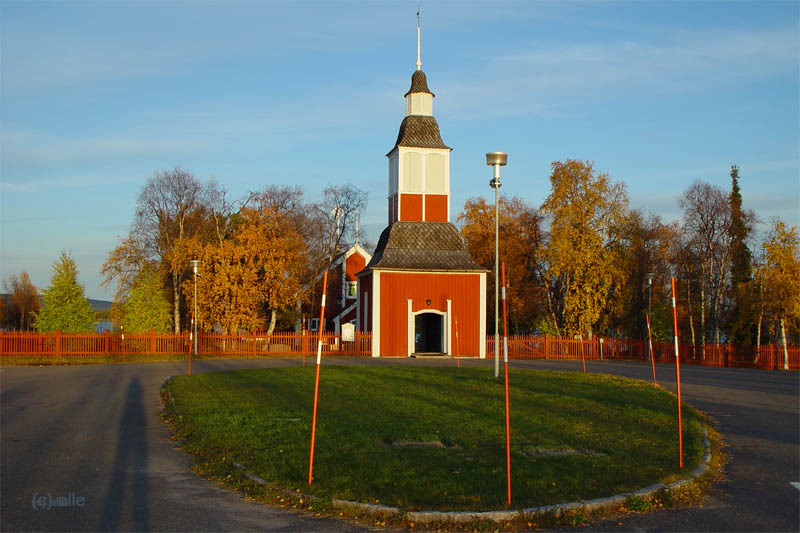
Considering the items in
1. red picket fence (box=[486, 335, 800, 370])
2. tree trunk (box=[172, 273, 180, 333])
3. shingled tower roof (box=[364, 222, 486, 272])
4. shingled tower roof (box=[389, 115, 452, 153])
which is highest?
shingled tower roof (box=[389, 115, 452, 153])

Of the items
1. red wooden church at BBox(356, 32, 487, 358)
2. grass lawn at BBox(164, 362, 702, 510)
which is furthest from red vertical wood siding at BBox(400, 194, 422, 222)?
grass lawn at BBox(164, 362, 702, 510)

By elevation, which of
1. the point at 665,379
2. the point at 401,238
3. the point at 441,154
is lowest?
the point at 665,379

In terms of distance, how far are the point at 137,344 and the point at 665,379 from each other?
2699 centimetres

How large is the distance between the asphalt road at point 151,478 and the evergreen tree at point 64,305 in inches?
910

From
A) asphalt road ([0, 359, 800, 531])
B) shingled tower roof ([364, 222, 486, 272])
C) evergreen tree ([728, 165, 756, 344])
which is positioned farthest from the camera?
evergreen tree ([728, 165, 756, 344])

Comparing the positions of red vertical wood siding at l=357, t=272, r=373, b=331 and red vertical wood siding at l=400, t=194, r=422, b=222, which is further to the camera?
red vertical wood siding at l=357, t=272, r=373, b=331

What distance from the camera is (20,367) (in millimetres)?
30781

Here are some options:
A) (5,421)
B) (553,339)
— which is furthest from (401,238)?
(5,421)

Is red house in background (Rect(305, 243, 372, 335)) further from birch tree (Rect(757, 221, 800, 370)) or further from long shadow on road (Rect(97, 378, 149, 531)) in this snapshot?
long shadow on road (Rect(97, 378, 149, 531))

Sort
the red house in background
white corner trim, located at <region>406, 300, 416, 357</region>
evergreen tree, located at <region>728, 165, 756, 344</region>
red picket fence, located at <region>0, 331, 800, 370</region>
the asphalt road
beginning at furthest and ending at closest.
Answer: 1. the red house in background
2. evergreen tree, located at <region>728, 165, 756, 344</region>
3. white corner trim, located at <region>406, 300, 416, 357</region>
4. red picket fence, located at <region>0, 331, 800, 370</region>
5. the asphalt road

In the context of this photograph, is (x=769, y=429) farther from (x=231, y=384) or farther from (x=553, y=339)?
(x=553, y=339)

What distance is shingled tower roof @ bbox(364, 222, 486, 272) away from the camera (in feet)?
126

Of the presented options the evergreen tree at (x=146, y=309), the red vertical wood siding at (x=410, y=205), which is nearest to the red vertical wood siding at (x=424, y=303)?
the red vertical wood siding at (x=410, y=205)

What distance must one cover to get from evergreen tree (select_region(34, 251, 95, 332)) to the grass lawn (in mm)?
23206
